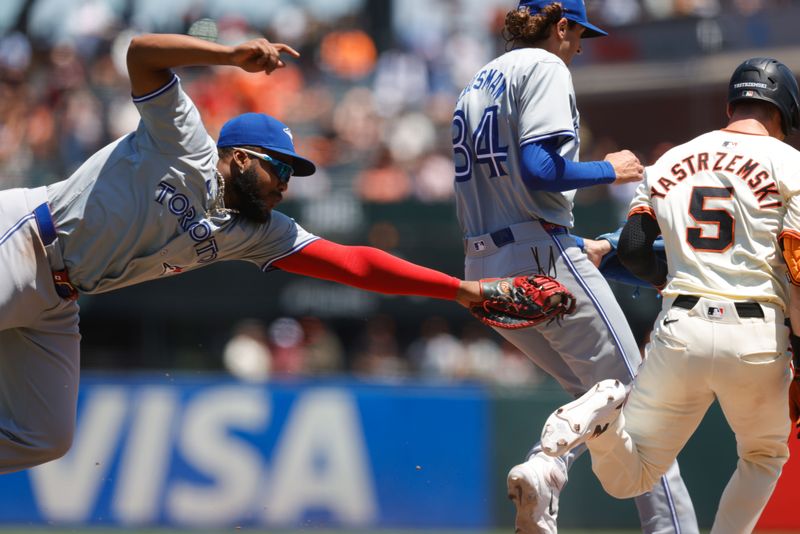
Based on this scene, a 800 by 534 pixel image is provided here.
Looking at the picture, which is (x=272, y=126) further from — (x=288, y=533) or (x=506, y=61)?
(x=288, y=533)

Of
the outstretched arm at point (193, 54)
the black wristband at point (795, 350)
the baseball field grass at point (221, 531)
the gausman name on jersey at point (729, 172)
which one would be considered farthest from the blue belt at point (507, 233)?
the baseball field grass at point (221, 531)

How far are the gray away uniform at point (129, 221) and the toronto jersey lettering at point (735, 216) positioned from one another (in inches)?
69.1

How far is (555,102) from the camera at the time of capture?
525cm

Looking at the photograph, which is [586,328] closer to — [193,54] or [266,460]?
[193,54]

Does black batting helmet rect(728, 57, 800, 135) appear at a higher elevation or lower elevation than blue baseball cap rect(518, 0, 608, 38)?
lower

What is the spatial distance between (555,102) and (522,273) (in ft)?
2.51

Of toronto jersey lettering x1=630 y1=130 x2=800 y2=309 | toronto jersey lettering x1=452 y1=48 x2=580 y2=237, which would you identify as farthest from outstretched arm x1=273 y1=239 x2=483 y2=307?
toronto jersey lettering x1=630 y1=130 x2=800 y2=309

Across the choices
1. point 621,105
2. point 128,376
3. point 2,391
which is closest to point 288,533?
point 128,376

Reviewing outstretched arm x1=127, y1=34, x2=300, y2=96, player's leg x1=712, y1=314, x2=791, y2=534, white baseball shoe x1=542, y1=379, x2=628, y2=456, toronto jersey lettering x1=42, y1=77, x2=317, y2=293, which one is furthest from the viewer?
toronto jersey lettering x1=42, y1=77, x2=317, y2=293

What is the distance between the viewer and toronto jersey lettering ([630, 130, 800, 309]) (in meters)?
4.85

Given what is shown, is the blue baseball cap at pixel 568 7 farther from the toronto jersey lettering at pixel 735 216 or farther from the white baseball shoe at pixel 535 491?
the white baseball shoe at pixel 535 491

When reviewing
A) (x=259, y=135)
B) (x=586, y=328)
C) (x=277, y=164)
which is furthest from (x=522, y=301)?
(x=259, y=135)

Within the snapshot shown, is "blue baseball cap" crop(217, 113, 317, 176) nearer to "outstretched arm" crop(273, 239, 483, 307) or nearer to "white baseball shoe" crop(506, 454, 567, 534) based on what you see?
"outstretched arm" crop(273, 239, 483, 307)

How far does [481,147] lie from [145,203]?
153 centimetres
